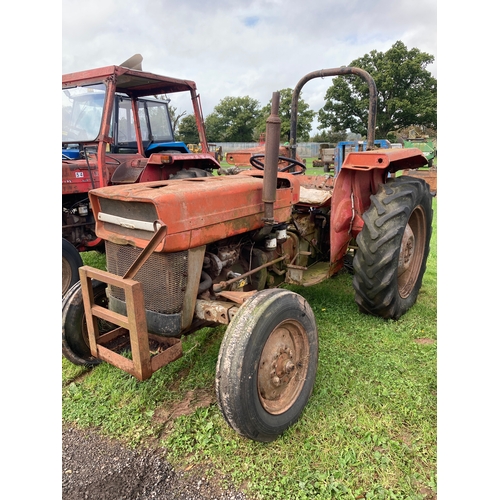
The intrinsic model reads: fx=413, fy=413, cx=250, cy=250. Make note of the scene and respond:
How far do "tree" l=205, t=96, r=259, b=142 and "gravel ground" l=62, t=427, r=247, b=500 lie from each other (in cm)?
4762

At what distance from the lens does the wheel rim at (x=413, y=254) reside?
146 inches

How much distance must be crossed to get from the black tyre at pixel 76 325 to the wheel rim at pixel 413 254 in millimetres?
2522

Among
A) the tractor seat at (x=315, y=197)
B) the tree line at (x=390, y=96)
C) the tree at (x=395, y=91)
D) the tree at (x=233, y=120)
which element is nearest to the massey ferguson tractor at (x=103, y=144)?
the tractor seat at (x=315, y=197)

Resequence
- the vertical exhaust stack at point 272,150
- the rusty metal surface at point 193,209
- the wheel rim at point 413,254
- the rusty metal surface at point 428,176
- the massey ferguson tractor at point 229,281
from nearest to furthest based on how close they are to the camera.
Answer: the massey ferguson tractor at point 229,281
the rusty metal surface at point 193,209
the vertical exhaust stack at point 272,150
the wheel rim at point 413,254
the rusty metal surface at point 428,176

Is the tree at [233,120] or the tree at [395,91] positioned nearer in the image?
the tree at [395,91]

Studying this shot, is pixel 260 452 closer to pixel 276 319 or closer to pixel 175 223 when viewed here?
pixel 276 319

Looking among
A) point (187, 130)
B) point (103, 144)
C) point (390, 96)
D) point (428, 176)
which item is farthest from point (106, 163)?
point (187, 130)

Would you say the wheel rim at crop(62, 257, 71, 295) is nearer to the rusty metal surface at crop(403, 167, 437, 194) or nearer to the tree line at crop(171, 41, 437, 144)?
the rusty metal surface at crop(403, 167, 437, 194)

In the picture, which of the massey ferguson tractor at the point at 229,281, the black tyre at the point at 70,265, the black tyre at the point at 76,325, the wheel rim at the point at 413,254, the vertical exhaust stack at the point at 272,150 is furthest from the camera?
the black tyre at the point at 70,265

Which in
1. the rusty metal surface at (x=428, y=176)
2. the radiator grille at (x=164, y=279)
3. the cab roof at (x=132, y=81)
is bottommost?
the radiator grille at (x=164, y=279)

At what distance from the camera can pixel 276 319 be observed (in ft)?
7.16

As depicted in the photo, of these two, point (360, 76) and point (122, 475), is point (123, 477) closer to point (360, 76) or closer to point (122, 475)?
point (122, 475)

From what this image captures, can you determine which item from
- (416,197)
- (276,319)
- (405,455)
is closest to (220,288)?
(276,319)

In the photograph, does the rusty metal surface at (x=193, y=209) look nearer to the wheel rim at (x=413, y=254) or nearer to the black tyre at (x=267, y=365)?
the black tyre at (x=267, y=365)
